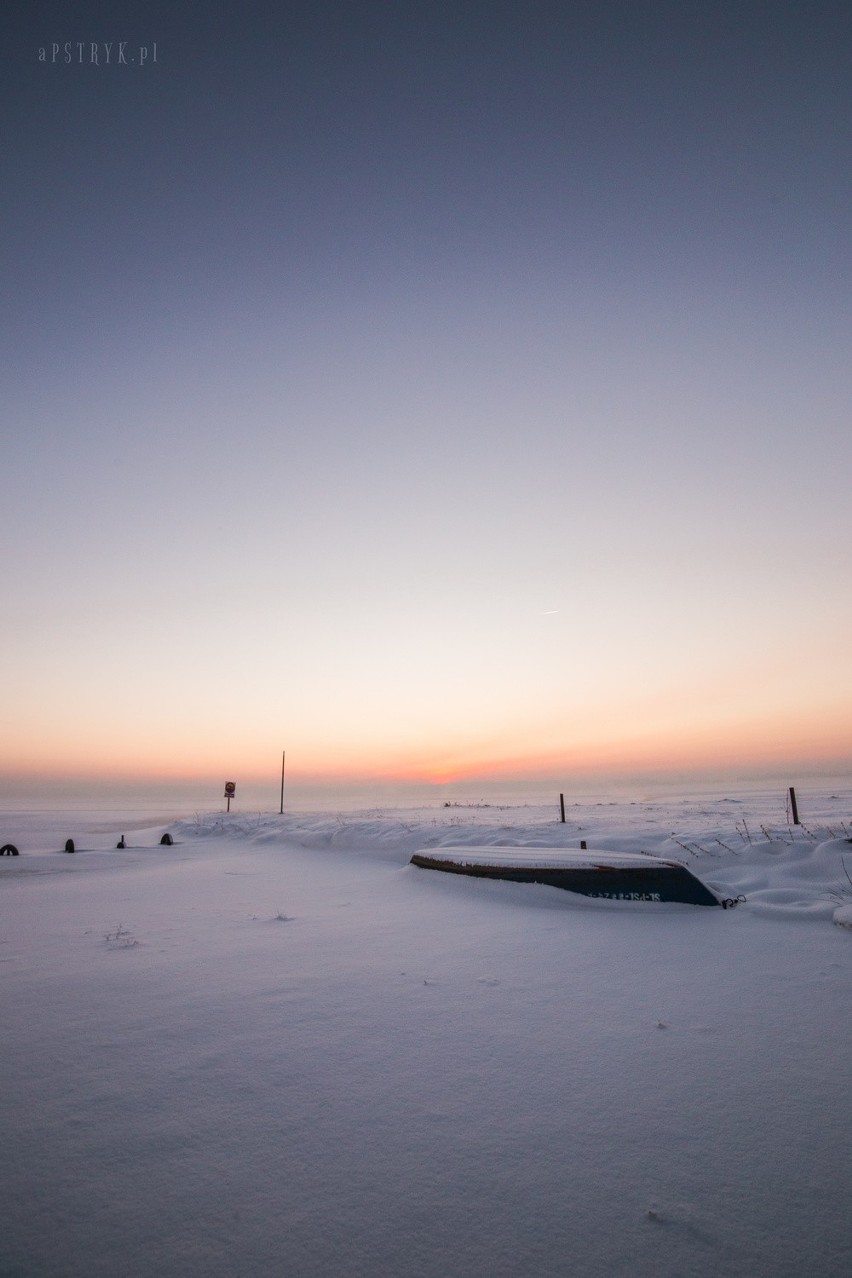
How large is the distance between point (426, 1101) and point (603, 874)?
5141 millimetres

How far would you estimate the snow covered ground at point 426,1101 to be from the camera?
1807mm

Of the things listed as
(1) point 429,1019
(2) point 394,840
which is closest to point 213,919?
(1) point 429,1019

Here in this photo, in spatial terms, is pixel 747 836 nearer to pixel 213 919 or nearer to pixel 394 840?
pixel 394 840

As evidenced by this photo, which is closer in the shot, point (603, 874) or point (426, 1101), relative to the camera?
point (426, 1101)

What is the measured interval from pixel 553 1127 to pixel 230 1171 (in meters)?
1.24

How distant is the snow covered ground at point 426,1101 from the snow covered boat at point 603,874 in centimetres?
107

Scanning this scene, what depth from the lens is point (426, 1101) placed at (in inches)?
101

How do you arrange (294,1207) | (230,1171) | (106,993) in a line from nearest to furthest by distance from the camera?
(294,1207), (230,1171), (106,993)

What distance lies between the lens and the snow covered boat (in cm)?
683

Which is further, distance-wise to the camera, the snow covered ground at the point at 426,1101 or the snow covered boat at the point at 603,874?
the snow covered boat at the point at 603,874

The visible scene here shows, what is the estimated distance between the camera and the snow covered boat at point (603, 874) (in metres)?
6.83

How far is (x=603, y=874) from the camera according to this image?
Result: 23.5 ft

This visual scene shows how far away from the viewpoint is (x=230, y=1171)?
6.86ft

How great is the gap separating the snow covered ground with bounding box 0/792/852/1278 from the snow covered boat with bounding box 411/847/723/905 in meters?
1.07
